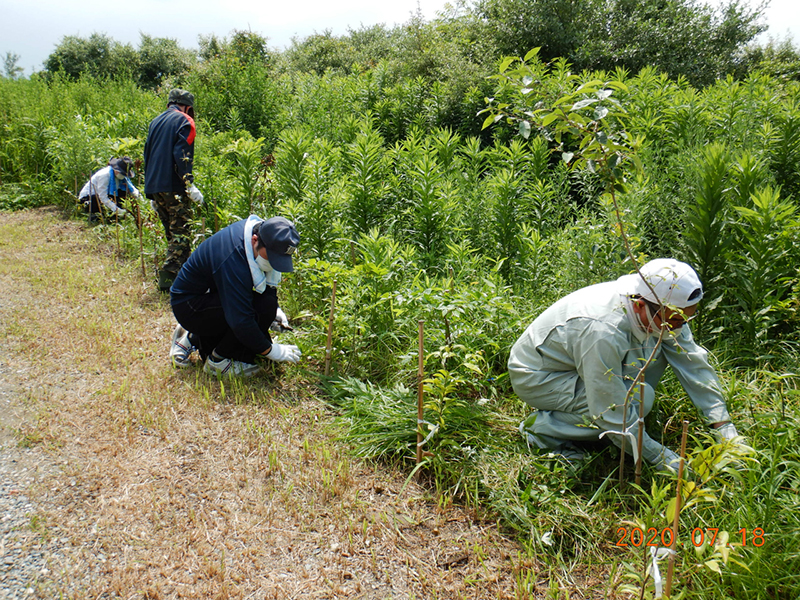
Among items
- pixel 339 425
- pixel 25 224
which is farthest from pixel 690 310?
pixel 25 224

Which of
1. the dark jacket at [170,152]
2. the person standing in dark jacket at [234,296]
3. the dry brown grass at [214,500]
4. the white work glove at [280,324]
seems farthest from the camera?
the dark jacket at [170,152]

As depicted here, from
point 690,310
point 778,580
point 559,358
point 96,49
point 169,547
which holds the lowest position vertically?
point 169,547

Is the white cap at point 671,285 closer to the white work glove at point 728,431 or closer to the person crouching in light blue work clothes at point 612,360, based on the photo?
the person crouching in light blue work clothes at point 612,360

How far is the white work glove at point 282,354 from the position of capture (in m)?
4.05

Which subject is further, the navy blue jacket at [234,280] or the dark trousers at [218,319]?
the dark trousers at [218,319]

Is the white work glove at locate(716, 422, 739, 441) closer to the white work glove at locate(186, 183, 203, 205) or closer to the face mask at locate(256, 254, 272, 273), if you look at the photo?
the face mask at locate(256, 254, 272, 273)

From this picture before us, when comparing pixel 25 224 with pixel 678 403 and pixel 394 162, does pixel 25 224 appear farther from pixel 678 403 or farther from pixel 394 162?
pixel 678 403

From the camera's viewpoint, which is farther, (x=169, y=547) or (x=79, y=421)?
(x=79, y=421)

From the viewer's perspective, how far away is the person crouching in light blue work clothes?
2657 mm

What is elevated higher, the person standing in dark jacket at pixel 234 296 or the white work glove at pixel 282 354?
the person standing in dark jacket at pixel 234 296

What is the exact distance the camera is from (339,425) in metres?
3.59

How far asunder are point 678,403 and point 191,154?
5.23 metres

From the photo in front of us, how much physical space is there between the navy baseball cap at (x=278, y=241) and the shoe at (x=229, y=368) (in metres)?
0.91

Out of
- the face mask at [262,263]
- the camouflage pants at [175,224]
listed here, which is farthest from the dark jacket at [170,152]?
the face mask at [262,263]
